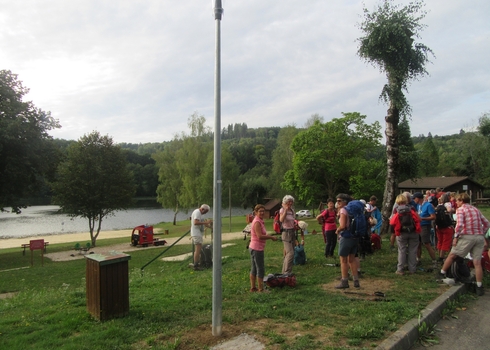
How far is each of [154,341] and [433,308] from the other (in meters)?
3.87

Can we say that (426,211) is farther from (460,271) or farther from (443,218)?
(460,271)

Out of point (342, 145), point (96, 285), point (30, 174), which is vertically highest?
point (342, 145)

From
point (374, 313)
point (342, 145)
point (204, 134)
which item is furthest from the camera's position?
point (204, 134)

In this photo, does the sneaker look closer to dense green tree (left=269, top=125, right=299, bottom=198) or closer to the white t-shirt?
the white t-shirt

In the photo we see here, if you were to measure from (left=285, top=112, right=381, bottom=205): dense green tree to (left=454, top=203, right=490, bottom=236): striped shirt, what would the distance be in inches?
1060

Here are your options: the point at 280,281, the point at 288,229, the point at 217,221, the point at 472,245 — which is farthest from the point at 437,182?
the point at 217,221

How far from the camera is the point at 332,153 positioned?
34.4m

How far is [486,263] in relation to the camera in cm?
750

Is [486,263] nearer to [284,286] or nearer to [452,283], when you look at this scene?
[452,283]

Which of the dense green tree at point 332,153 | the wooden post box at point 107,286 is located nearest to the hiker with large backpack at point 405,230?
the wooden post box at point 107,286

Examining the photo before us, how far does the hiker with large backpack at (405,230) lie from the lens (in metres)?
7.25

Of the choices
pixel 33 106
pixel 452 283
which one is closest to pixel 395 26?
pixel 452 283

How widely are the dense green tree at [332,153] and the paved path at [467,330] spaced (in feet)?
91.6

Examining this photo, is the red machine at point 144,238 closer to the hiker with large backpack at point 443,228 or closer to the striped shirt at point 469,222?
the hiker with large backpack at point 443,228
